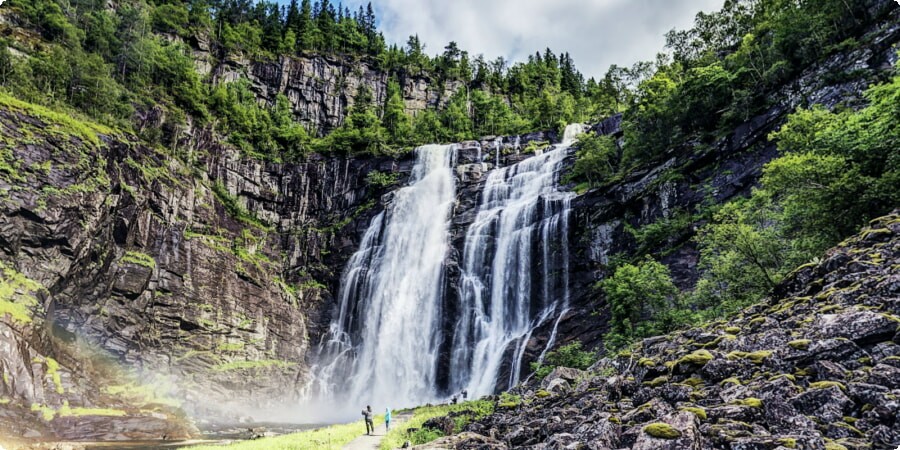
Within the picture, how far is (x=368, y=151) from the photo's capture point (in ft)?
184

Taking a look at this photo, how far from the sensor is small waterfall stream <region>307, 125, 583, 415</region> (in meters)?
35.2

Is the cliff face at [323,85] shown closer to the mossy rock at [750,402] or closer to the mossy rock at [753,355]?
the mossy rock at [753,355]

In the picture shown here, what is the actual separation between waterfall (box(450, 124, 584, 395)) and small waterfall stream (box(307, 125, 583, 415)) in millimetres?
81

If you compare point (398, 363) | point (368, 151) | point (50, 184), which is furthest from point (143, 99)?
point (398, 363)

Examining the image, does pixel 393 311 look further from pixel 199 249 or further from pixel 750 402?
pixel 750 402

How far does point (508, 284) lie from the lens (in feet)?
121

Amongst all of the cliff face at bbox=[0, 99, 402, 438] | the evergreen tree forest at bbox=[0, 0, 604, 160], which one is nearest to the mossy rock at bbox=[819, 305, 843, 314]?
the cliff face at bbox=[0, 99, 402, 438]

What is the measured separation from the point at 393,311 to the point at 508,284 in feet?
36.8

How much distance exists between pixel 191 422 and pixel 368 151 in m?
35.0

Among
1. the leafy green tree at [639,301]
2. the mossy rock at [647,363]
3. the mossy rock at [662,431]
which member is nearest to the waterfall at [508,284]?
the leafy green tree at [639,301]

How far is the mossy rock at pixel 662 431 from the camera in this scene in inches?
254

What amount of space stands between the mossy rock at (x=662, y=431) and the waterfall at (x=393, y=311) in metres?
30.9

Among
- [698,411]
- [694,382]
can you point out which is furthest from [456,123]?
[698,411]

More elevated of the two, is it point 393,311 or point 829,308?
point 829,308
